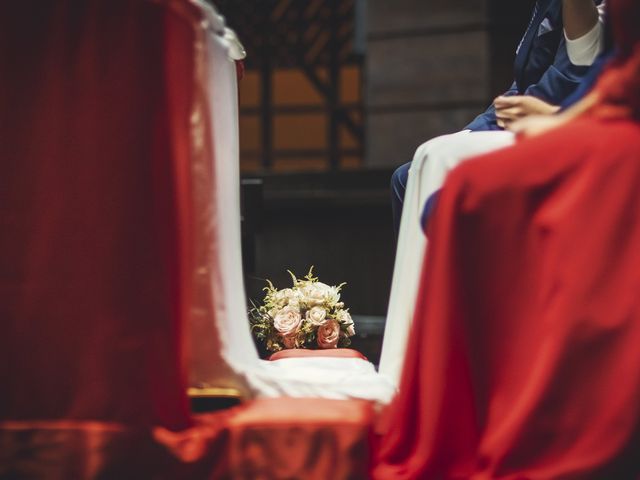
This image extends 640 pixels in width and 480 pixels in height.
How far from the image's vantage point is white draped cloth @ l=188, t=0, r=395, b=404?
53.6 inches

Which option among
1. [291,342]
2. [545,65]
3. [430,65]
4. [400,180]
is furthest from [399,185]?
[430,65]

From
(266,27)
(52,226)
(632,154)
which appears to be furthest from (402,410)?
(266,27)

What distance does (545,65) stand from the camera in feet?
5.97

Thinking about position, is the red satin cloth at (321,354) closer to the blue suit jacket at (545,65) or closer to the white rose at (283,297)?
the white rose at (283,297)

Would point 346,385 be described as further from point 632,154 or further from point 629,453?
point 632,154

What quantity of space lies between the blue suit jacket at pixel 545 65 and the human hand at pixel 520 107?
69mm

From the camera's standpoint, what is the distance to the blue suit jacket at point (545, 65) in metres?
1.66

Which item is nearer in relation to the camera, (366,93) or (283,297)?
(283,297)

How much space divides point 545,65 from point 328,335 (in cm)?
102

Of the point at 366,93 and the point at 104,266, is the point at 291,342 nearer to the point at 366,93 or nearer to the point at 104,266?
the point at 104,266

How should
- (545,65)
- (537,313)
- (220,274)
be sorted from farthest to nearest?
1. (545,65)
2. (220,274)
3. (537,313)

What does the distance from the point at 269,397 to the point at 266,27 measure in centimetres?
509

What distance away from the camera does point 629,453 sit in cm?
114

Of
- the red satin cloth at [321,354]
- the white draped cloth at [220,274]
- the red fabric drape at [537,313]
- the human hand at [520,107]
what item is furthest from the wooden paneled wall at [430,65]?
the red fabric drape at [537,313]
